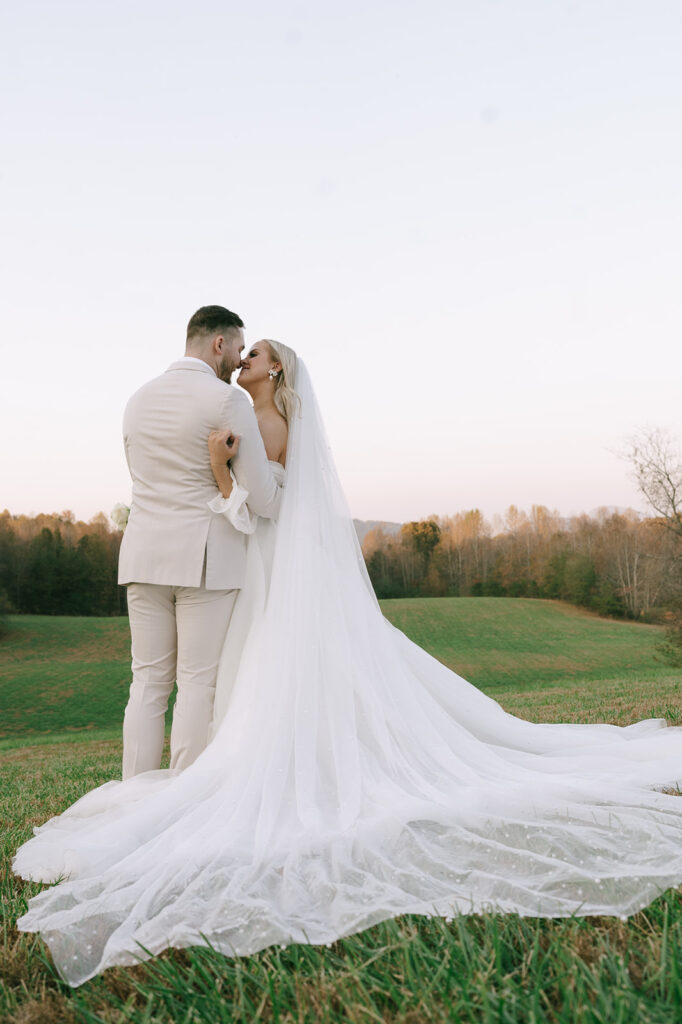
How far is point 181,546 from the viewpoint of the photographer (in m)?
3.94

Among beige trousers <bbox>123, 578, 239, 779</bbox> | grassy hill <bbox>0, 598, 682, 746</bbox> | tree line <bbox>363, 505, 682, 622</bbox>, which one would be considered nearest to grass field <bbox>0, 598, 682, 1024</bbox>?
beige trousers <bbox>123, 578, 239, 779</bbox>

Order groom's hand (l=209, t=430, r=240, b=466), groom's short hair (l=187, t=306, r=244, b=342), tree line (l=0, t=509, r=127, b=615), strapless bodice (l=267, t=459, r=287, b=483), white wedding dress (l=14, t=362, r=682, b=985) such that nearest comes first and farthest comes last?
white wedding dress (l=14, t=362, r=682, b=985), groom's hand (l=209, t=430, r=240, b=466), groom's short hair (l=187, t=306, r=244, b=342), strapless bodice (l=267, t=459, r=287, b=483), tree line (l=0, t=509, r=127, b=615)

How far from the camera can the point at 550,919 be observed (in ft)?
6.40

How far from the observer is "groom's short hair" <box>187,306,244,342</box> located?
4.24 m

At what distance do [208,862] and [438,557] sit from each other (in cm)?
7980

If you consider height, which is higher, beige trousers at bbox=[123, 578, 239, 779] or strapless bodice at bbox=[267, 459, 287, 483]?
strapless bodice at bbox=[267, 459, 287, 483]

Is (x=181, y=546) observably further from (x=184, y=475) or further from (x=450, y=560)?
(x=450, y=560)

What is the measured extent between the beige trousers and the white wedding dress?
7.1 inches

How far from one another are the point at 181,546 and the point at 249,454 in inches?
25.2

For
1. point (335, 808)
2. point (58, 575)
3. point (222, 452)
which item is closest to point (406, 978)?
point (335, 808)

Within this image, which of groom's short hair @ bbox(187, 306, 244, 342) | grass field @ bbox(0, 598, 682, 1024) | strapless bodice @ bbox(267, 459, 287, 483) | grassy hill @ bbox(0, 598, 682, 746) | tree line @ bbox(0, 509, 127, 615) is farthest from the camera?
tree line @ bbox(0, 509, 127, 615)

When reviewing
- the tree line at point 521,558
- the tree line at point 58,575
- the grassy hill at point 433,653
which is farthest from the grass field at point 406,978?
the tree line at point 58,575

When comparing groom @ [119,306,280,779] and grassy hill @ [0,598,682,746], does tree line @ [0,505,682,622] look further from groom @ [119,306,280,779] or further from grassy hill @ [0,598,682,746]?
groom @ [119,306,280,779]

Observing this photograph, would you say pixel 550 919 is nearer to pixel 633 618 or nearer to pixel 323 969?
Answer: pixel 323 969
